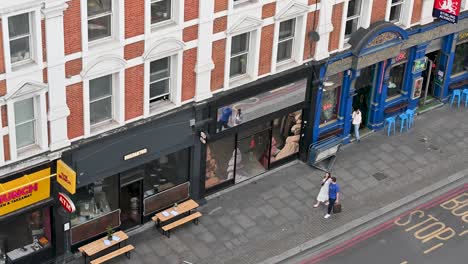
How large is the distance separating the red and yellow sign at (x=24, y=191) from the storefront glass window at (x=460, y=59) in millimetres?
22574

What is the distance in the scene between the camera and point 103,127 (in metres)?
32.0

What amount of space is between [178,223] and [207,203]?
234 cm

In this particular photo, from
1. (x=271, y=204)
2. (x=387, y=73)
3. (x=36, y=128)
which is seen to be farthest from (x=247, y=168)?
(x=36, y=128)

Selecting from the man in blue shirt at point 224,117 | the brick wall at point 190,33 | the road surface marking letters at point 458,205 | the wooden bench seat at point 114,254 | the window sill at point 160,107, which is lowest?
the road surface marking letters at point 458,205

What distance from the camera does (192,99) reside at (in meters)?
34.1

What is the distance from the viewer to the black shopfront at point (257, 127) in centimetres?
3569

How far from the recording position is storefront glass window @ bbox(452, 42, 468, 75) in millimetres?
44812

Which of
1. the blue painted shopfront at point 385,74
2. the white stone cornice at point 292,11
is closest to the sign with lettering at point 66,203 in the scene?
the white stone cornice at point 292,11

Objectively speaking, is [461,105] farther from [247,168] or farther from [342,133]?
[247,168]

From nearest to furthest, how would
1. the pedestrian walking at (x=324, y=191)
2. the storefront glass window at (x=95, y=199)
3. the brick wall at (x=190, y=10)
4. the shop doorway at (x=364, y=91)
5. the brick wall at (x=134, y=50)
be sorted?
the brick wall at (x=134, y=50) → the brick wall at (x=190, y=10) → the storefront glass window at (x=95, y=199) → the pedestrian walking at (x=324, y=191) → the shop doorway at (x=364, y=91)

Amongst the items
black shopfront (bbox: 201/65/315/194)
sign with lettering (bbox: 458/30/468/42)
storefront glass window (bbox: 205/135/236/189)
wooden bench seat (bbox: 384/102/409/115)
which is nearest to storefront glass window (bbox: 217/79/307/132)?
black shopfront (bbox: 201/65/315/194)

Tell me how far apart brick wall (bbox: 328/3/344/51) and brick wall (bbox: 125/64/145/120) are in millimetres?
9188

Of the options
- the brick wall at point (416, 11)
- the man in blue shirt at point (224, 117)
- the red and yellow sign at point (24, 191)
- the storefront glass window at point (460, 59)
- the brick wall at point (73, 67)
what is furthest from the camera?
the storefront glass window at point (460, 59)

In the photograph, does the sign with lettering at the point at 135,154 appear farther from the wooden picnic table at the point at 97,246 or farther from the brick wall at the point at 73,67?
the brick wall at the point at 73,67
